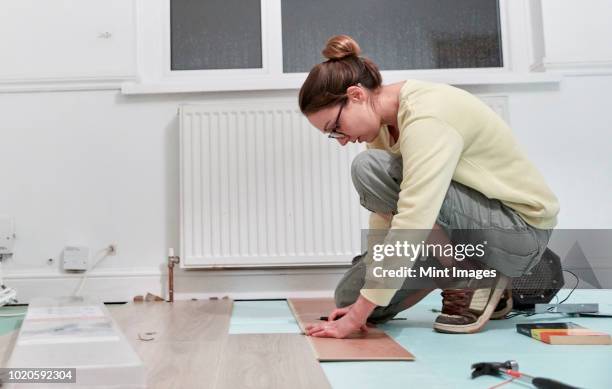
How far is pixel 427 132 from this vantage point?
43.2 inches

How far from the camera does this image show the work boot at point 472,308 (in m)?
1.27

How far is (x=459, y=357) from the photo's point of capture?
3.36ft

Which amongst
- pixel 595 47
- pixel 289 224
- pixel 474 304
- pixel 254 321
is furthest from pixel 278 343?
pixel 595 47

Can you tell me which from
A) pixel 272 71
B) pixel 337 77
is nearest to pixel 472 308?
pixel 337 77

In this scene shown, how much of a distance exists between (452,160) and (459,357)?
40 cm

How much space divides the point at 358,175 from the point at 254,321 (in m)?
0.53

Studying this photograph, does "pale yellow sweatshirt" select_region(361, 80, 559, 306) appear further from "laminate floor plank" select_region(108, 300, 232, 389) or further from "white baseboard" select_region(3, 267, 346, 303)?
"white baseboard" select_region(3, 267, 346, 303)

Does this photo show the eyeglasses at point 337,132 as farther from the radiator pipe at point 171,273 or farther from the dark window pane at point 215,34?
the dark window pane at point 215,34

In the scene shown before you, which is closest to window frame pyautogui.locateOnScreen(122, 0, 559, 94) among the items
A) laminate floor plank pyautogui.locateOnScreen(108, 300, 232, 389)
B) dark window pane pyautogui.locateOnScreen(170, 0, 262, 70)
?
dark window pane pyautogui.locateOnScreen(170, 0, 262, 70)

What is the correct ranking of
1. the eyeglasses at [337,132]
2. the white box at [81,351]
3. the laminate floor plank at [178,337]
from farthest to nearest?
the eyeglasses at [337,132] < the laminate floor plank at [178,337] < the white box at [81,351]

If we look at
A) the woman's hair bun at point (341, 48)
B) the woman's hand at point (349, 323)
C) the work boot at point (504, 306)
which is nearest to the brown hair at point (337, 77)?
the woman's hair bun at point (341, 48)

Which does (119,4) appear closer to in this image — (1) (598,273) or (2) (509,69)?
(2) (509,69)

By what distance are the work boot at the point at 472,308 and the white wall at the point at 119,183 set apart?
829mm

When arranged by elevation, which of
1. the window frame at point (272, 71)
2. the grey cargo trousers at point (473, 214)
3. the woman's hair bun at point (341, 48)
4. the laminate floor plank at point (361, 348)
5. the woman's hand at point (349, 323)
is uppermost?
the window frame at point (272, 71)
